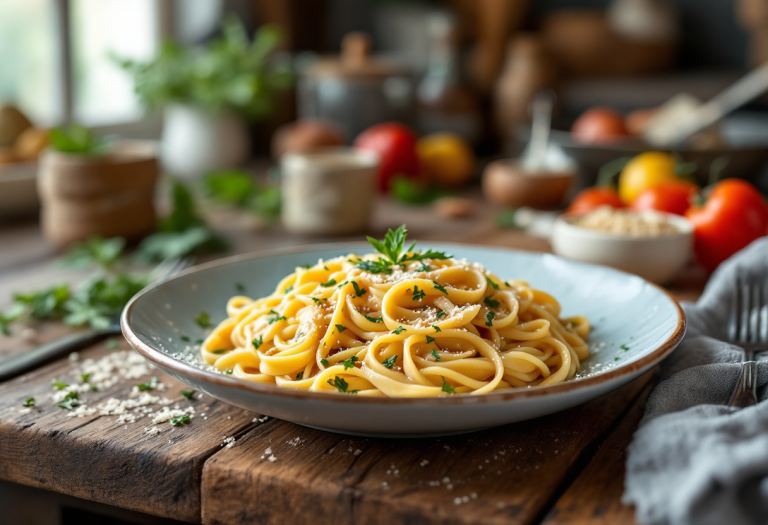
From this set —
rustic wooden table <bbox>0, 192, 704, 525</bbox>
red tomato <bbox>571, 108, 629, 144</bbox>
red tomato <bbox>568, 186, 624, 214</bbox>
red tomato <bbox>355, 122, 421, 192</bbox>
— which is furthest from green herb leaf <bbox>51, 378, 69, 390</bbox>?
red tomato <bbox>571, 108, 629, 144</bbox>

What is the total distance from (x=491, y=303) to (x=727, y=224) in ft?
2.40

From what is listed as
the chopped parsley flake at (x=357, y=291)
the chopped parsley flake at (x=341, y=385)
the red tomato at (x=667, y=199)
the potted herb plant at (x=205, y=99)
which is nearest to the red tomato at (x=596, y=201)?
the red tomato at (x=667, y=199)

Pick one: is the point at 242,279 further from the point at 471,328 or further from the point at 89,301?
the point at 471,328

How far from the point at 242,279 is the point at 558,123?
6.29 feet

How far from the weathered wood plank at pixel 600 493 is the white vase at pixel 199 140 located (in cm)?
223

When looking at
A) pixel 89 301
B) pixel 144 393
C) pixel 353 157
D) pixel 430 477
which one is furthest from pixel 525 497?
pixel 353 157

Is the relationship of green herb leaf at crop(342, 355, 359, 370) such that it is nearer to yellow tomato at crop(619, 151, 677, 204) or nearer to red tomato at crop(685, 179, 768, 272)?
red tomato at crop(685, 179, 768, 272)

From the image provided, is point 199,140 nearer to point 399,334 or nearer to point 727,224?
point 727,224

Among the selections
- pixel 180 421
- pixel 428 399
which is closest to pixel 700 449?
pixel 428 399

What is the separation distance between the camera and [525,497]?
73cm

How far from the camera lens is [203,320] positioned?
115cm

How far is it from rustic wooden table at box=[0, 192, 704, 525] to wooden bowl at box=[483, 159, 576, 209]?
127 centimetres

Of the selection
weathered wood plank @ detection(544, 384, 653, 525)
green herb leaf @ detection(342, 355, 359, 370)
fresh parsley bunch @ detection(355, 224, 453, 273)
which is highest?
fresh parsley bunch @ detection(355, 224, 453, 273)

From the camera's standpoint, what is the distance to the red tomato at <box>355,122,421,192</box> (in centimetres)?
259
